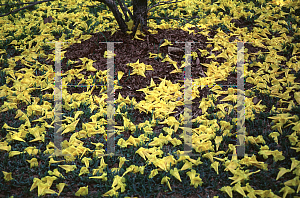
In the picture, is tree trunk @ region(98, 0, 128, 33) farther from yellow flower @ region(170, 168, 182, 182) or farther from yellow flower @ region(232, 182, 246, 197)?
yellow flower @ region(232, 182, 246, 197)

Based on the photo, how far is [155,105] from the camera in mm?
2748

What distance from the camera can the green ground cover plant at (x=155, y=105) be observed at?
2107 millimetres

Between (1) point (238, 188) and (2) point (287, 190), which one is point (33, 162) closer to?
(1) point (238, 188)

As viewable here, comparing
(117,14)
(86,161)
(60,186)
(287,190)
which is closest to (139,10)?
(117,14)

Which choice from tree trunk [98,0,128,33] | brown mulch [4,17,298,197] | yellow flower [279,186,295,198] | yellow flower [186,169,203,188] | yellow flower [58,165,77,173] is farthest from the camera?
tree trunk [98,0,128,33]

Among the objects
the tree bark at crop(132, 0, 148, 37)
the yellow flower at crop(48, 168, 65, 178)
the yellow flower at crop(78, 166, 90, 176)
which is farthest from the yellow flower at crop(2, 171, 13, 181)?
the tree bark at crop(132, 0, 148, 37)

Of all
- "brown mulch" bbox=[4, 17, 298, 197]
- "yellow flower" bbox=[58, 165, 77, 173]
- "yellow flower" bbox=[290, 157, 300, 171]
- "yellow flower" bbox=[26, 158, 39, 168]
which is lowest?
"yellow flower" bbox=[58, 165, 77, 173]

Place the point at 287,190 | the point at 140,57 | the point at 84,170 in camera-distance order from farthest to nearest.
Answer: the point at 140,57 < the point at 84,170 < the point at 287,190

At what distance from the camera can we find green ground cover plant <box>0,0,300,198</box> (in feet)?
6.91

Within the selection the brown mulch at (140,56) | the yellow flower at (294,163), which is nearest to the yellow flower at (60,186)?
the brown mulch at (140,56)

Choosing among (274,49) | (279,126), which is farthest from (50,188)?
(274,49)

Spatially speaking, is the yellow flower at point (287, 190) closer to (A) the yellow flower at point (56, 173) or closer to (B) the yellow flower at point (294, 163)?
(B) the yellow flower at point (294, 163)

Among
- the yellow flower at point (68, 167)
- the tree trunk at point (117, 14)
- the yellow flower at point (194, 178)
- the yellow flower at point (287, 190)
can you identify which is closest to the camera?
the yellow flower at point (287, 190)

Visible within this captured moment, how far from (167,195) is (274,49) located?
229 cm
